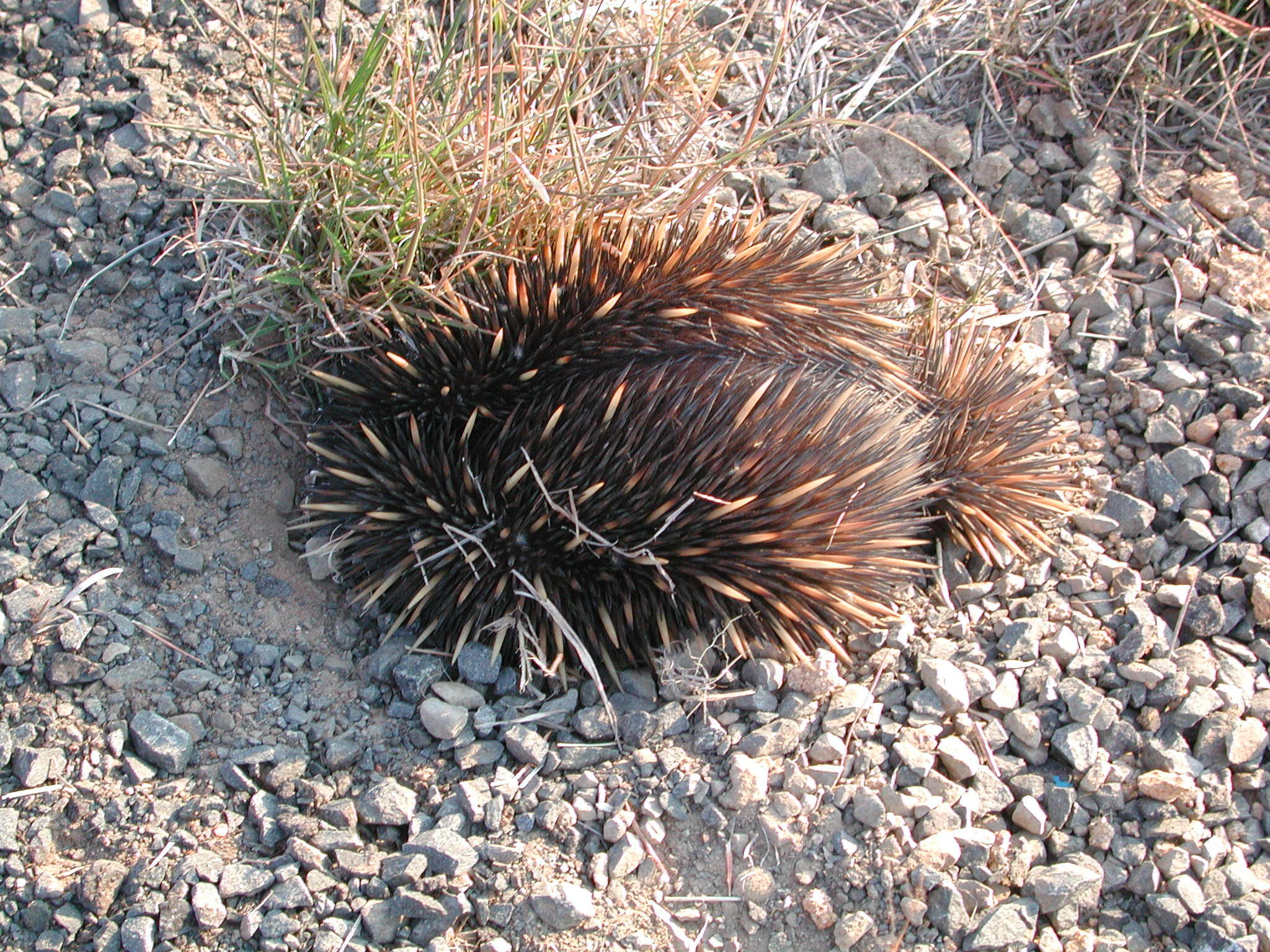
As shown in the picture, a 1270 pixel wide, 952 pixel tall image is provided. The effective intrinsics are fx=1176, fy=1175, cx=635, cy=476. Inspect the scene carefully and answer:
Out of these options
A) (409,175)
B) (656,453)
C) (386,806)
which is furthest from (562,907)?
(409,175)

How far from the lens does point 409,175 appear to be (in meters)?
3.49

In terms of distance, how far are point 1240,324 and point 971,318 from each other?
0.95 meters

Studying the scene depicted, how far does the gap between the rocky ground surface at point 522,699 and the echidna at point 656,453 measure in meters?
0.21

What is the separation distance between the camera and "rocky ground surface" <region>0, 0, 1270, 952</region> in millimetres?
2738

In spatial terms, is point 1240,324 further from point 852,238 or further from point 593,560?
point 593,560

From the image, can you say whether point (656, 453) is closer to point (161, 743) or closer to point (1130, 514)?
point (161, 743)

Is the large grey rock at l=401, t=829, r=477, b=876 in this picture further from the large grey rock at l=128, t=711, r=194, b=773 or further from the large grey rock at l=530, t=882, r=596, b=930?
the large grey rock at l=128, t=711, r=194, b=773

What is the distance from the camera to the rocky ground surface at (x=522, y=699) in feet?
8.98

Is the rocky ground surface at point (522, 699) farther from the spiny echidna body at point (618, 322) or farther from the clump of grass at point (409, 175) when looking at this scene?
the spiny echidna body at point (618, 322)

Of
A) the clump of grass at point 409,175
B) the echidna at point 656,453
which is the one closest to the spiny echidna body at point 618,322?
the echidna at point 656,453

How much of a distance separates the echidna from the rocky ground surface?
205 millimetres

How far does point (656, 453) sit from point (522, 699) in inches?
31.6

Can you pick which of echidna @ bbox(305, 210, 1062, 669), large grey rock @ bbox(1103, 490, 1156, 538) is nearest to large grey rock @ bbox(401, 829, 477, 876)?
echidna @ bbox(305, 210, 1062, 669)

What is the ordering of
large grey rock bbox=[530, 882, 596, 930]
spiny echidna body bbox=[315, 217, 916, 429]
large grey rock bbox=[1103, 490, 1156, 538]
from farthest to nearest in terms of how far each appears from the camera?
large grey rock bbox=[1103, 490, 1156, 538] < spiny echidna body bbox=[315, 217, 916, 429] < large grey rock bbox=[530, 882, 596, 930]
